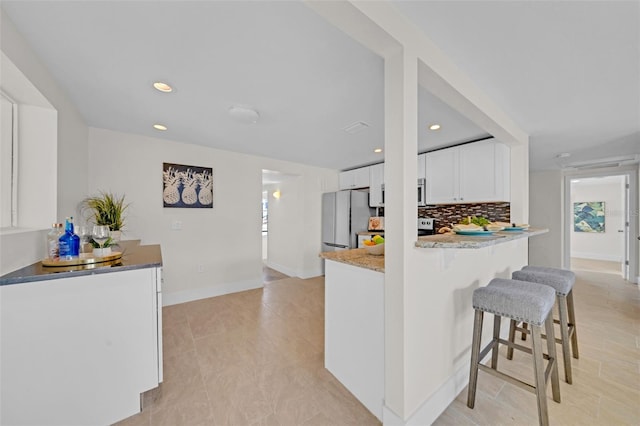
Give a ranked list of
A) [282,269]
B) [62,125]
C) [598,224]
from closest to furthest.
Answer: [62,125]
[282,269]
[598,224]

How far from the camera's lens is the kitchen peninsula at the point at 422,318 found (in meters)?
1.33

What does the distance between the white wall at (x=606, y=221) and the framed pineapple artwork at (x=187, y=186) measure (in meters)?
8.49

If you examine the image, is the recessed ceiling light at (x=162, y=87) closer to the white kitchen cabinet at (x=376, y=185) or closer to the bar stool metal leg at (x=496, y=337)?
the bar stool metal leg at (x=496, y=337)

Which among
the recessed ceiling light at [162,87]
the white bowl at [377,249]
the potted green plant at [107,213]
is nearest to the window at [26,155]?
the recessed ceiling light at [162,87]

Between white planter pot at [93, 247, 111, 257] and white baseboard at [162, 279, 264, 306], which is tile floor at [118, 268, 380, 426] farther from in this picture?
white planter pot at [93, 247, 111, 257]

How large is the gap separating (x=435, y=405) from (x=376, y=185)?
3294 millimetres

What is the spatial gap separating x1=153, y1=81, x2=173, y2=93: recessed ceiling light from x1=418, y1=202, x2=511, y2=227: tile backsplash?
148 inches

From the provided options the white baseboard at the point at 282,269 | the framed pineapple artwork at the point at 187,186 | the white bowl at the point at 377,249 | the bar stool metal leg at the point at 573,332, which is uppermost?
the framed pineapple artwork at the point at 187,186

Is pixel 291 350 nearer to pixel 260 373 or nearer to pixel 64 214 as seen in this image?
pixel 260 373

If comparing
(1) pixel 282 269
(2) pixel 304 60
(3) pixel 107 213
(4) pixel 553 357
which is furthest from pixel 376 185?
(3) pixel 107 213

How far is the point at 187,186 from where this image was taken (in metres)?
3.27

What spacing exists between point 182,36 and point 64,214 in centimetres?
190

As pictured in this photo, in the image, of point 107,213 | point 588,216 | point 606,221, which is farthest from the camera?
point 588,216

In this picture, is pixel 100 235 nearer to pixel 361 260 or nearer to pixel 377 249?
pixel 361 260
